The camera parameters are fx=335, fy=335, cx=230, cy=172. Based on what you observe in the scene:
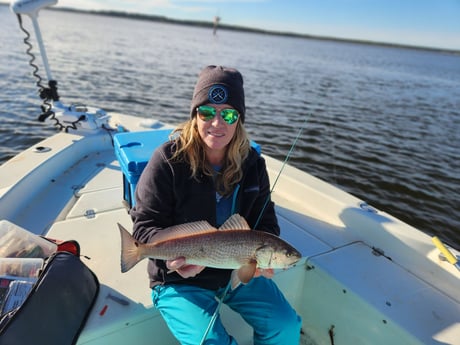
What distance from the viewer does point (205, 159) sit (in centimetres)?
235

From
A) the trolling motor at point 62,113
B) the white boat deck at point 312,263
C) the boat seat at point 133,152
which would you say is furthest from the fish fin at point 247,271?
the trolling motor at point 62,113

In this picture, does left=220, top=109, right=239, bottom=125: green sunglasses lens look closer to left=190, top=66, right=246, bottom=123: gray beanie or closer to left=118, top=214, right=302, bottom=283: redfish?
left=190, top=66, right=246, bottom=123: gray beanie

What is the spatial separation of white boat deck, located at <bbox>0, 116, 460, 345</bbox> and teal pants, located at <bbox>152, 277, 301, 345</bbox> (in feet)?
0.75

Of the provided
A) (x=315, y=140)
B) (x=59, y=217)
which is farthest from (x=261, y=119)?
(x=59, y=217)

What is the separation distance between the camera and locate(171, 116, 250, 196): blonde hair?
226cm

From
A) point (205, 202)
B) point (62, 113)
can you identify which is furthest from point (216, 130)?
point (62, 113)

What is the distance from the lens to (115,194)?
3.77 m

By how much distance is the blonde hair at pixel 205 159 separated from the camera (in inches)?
88.8

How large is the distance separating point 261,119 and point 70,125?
794cm

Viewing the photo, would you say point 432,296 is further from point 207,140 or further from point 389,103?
point 389,103

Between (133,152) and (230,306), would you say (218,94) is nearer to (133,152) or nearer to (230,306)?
(133,152)

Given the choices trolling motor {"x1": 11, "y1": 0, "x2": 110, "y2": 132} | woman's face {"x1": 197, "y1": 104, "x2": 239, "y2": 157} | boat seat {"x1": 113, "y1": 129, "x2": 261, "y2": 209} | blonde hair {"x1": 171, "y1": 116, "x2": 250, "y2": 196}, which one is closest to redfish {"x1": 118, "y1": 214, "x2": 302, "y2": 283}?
blonde hair {"x1": 171, "y1": 116, "x2": 250, "y2": 196}

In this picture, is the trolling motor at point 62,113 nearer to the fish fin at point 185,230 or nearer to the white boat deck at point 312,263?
the white boat deck at point 312,263

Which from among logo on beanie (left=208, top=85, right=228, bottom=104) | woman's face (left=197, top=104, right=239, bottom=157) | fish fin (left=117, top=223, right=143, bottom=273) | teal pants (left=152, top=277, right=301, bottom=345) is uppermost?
logo on beanie (left=208, top=85, right=228, bottom=104)
